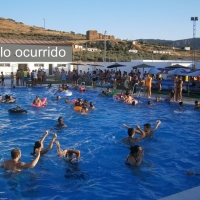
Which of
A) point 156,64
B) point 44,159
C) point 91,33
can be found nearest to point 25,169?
point 44,159

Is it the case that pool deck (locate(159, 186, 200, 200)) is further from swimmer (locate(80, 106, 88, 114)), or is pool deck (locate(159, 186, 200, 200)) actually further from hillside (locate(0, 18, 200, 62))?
hillside (locate(0, 18, 200, 62))

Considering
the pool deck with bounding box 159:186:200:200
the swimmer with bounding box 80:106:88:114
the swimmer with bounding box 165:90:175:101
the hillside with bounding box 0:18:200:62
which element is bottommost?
the pool deck with bounding box 159:186:200:200

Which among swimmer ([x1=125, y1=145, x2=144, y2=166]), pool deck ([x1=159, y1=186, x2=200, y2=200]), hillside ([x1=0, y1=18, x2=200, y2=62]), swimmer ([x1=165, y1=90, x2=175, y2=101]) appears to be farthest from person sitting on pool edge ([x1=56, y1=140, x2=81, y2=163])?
hillside ([x1=0, y1=18, x2=200, y2=62])

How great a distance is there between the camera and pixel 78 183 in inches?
259

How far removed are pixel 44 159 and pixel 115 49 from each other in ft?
190

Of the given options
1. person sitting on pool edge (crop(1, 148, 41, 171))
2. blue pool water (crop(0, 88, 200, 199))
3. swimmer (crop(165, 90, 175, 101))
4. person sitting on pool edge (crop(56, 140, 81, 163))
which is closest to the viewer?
blue pool water (crop(0, 88, 200, 199))

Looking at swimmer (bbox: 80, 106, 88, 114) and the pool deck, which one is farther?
swimmer (bbox: 80, 106, 88, 114)

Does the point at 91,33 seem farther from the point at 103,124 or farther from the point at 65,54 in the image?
the point at 103,124

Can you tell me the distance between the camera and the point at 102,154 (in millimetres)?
8727

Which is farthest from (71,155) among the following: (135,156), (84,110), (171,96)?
(171,96)

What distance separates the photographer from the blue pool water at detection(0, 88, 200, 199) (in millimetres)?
6328

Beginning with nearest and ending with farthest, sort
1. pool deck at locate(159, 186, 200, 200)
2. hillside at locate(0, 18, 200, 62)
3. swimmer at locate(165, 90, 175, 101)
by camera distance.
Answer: pool deck at locate(159, 186, 200, 200), swimmer at locate(165, 90, 175, 101), hillside at locate(0, 18, 200, 62)

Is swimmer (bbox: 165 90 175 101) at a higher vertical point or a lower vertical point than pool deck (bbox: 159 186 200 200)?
higher

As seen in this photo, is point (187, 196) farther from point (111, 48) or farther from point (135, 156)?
point (111, 48)
